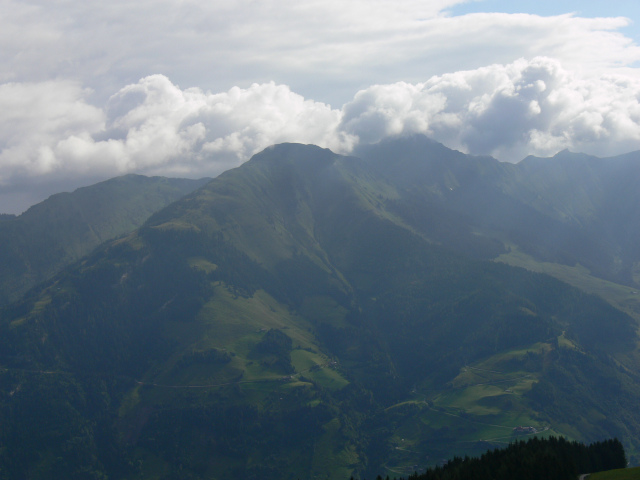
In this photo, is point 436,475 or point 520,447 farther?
point 520,447

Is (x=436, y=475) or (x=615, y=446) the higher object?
(x=436, y=475)

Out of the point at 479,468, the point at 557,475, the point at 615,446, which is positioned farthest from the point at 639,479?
the point at 615,446

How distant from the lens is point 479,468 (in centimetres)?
14575

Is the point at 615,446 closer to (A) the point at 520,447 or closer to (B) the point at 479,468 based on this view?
(A) the point at 520,447

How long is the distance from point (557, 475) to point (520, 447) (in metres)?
25.5

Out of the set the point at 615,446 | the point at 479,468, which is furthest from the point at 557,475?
the point at 615,446

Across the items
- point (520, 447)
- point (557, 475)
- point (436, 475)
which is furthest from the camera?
point (520, 447)

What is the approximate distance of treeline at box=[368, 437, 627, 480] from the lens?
134375 millimetres

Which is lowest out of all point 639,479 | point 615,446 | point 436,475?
point 615,446

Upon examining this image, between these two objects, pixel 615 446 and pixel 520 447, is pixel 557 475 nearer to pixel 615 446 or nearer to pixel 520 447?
pixel 520 447

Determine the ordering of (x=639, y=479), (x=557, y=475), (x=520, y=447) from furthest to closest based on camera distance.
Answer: (x=520, y=447), (x=557, y=475), (x=639, y=479)

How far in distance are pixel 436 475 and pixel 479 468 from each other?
1100 cm

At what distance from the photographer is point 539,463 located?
13600cm

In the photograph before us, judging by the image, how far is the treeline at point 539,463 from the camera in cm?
Answer: 13438
